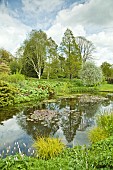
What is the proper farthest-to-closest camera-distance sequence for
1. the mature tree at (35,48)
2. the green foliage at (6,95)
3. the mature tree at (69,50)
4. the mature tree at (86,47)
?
the mature tree at (86,47) < the mature tree at (35,48) < the mature tree at (69,50) < the green foliage at (6,95)

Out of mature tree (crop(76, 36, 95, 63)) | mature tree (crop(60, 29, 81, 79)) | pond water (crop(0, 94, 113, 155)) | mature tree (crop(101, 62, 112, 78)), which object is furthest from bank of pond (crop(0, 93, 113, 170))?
mature tree (crop(101, 62, 112, 78))

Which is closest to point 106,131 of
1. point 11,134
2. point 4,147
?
point 4,147

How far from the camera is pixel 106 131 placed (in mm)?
5918

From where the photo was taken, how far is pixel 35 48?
105 ft

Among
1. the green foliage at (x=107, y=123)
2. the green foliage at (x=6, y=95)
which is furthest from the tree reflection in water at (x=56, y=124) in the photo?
the green foliage at (x=6, y=95)

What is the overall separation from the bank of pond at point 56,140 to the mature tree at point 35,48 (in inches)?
760

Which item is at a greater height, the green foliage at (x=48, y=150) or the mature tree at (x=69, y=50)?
the mature tree at (x=69, y=50)

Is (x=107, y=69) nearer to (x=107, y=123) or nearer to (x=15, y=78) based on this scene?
(x=15, y=78)

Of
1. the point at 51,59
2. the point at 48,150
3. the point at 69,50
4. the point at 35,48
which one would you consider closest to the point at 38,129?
the point at 48,150

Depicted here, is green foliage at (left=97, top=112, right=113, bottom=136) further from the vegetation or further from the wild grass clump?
the vegetation

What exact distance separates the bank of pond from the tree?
41.2ft

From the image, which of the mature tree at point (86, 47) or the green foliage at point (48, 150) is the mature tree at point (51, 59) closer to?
the mature tree at point (86, 47)

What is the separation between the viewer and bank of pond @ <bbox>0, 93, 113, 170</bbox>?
3.72 metres

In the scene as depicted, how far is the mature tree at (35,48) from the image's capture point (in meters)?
31.3
